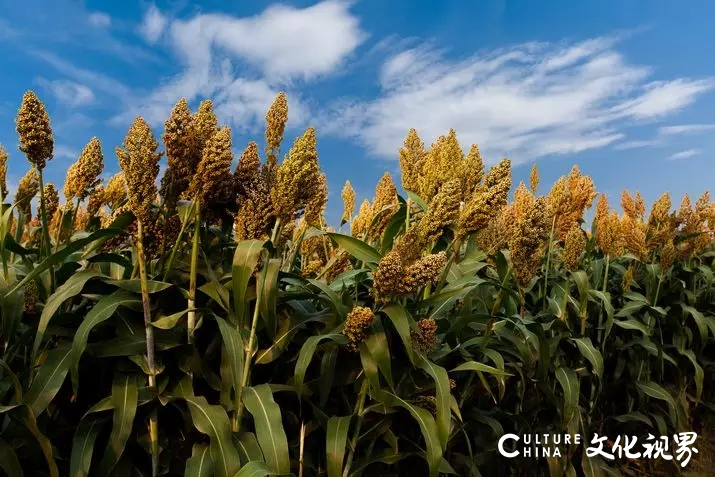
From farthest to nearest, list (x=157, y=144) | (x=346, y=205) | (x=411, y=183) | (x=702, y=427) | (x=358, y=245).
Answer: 1. (x=702, y=427)
2. (x=346, y=205)
3. (x=411, y=183)
4. (x=358, y=245)
5. (x=157, y=144)

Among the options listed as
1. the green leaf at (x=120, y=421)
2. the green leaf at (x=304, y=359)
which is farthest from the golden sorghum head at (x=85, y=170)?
the green leaf at (x=304, y=359)

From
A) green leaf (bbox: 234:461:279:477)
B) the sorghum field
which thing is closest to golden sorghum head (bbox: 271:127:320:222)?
the sorghum field

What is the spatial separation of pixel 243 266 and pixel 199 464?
0.63 m

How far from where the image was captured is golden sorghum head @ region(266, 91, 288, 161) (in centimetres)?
223

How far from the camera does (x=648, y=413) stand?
427 cm

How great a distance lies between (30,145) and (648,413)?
400cm

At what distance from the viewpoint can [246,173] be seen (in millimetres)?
2051

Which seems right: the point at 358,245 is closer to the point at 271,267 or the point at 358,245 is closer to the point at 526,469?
the point at 271,267

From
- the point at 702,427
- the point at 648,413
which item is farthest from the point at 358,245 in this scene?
the point at 702,427

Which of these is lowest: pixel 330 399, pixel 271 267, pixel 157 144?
pixel 330 399

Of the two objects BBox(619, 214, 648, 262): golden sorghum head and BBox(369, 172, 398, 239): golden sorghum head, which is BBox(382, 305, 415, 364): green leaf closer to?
BBox(369, 172, 398, 239): golden sorghum head

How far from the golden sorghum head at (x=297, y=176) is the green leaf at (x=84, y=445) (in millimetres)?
880

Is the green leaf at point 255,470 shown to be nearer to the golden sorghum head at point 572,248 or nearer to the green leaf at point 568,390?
the green leaf at point 568,390

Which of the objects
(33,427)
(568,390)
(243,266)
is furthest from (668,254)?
(33,427)
